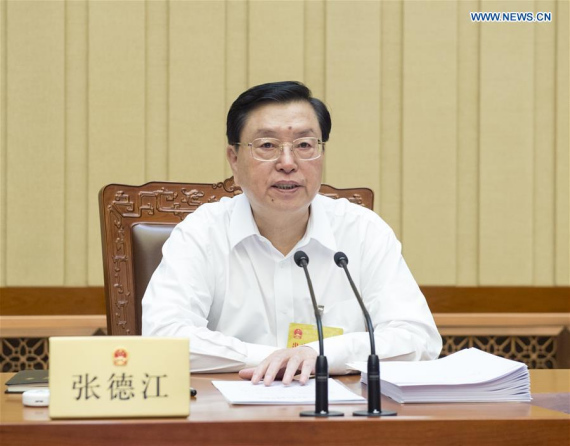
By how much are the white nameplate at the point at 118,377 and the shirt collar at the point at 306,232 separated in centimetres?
114

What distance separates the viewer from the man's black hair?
91.3 inches

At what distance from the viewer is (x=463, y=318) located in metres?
3.49

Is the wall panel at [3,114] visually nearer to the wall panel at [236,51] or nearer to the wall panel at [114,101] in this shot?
the wall panel at [114,101]

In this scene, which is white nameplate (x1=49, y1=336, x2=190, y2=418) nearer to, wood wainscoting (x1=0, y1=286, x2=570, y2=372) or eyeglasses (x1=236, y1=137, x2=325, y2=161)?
eyeglasses (x1=236, y1=137, x2=325, y2=161)

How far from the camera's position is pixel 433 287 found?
11.5 feet

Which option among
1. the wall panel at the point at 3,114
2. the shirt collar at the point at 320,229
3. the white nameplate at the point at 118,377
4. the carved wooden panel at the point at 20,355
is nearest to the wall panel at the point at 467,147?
the shirt collar at the point at 320,229

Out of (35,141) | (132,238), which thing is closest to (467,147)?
(132,238)

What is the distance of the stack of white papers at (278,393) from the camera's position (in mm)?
1338

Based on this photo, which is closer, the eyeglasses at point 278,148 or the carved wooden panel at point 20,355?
the eyeglasses at point 278,148


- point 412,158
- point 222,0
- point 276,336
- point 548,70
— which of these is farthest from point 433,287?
point 222,0

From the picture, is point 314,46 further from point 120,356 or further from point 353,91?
point 120,356

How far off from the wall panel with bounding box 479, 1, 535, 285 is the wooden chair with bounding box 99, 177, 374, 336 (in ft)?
5.33

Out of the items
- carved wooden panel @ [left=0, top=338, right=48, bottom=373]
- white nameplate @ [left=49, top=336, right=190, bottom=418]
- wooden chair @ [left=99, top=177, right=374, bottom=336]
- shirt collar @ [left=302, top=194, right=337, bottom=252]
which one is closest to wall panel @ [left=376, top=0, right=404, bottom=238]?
shirt collar @ [left=302, top=194, right=337, bottom=252]

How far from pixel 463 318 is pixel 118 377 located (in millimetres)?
2569
